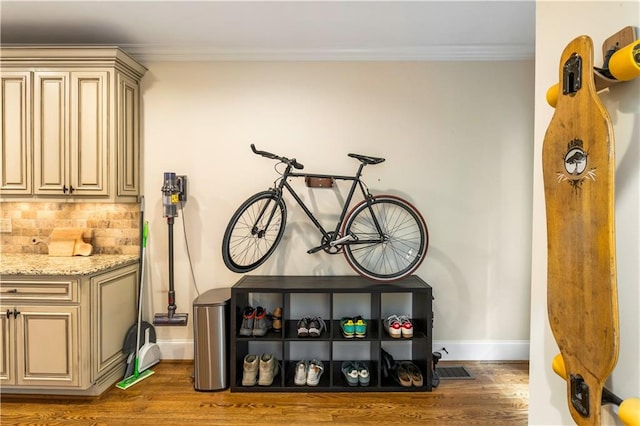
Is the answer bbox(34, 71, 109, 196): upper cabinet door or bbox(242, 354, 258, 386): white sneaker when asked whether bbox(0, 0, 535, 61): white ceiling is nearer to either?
bbox(34, 71, 109, 196): upper cabinet door

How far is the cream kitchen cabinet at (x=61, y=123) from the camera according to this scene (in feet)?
8.60

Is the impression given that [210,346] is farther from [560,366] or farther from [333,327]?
[560,366]

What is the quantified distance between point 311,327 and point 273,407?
0.59 metres

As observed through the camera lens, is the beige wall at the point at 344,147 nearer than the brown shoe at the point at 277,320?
No

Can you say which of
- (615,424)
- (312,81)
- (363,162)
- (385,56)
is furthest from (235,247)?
(615,424)

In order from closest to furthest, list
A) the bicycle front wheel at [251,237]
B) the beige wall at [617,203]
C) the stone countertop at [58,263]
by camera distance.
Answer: the beige wall at [617,203], the stone countertop at [58,263], the bicycle front wheel at [251,237]

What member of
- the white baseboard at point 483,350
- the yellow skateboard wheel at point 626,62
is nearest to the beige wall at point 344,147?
the white baseboard at point 483,350

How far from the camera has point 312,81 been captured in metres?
3.01

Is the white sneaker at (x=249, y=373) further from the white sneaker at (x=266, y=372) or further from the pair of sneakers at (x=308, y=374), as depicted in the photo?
the pair of sneakers at (x=308, y=374)

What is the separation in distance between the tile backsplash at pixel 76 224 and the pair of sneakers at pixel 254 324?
1.19m

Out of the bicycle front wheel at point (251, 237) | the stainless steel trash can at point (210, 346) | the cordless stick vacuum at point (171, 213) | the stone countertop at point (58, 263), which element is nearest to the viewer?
the stone countertop at point (58, 263)

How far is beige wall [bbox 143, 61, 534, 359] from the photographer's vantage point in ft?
9.87

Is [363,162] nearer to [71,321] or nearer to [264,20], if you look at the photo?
[264,20]

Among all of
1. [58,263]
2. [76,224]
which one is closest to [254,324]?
[58,263]
